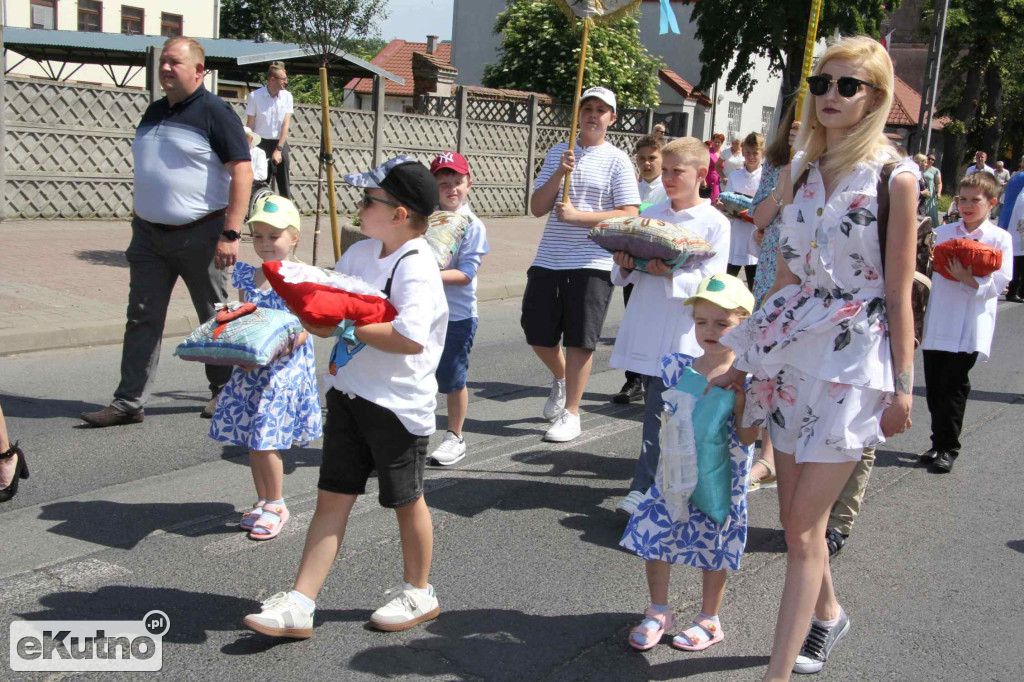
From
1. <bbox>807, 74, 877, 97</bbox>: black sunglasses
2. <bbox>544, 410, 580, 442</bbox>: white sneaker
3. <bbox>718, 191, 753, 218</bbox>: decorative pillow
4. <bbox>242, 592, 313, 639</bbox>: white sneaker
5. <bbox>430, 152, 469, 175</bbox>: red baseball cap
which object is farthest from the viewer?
<bbox>718, 191, 753, 218</bbox>: decorative pillow

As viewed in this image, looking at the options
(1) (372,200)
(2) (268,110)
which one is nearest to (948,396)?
(1) (372,200)

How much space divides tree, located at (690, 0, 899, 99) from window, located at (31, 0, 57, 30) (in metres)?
23.3

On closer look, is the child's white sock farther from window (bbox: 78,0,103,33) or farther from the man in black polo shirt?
window (bbox: 78,0,103,33)

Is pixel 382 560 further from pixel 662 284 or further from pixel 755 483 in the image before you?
pixel 755 483

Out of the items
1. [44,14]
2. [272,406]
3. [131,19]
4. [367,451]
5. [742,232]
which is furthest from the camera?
[131,19]

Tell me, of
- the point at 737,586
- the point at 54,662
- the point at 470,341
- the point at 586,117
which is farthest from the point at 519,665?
the point at 586,117

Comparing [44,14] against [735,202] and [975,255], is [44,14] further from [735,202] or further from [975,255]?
[975,255]

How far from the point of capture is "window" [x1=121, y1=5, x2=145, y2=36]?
Result: 130 ft

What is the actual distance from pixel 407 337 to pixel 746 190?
7.03m

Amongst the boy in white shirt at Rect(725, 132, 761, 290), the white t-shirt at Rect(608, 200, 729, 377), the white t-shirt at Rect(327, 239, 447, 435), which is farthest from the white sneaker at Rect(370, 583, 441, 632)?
the boy in white shirt at Rect(725, 132, 761, 290)

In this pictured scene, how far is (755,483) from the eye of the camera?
557cm

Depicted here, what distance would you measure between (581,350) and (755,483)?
4.33 feet

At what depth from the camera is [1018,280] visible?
1499 cm
